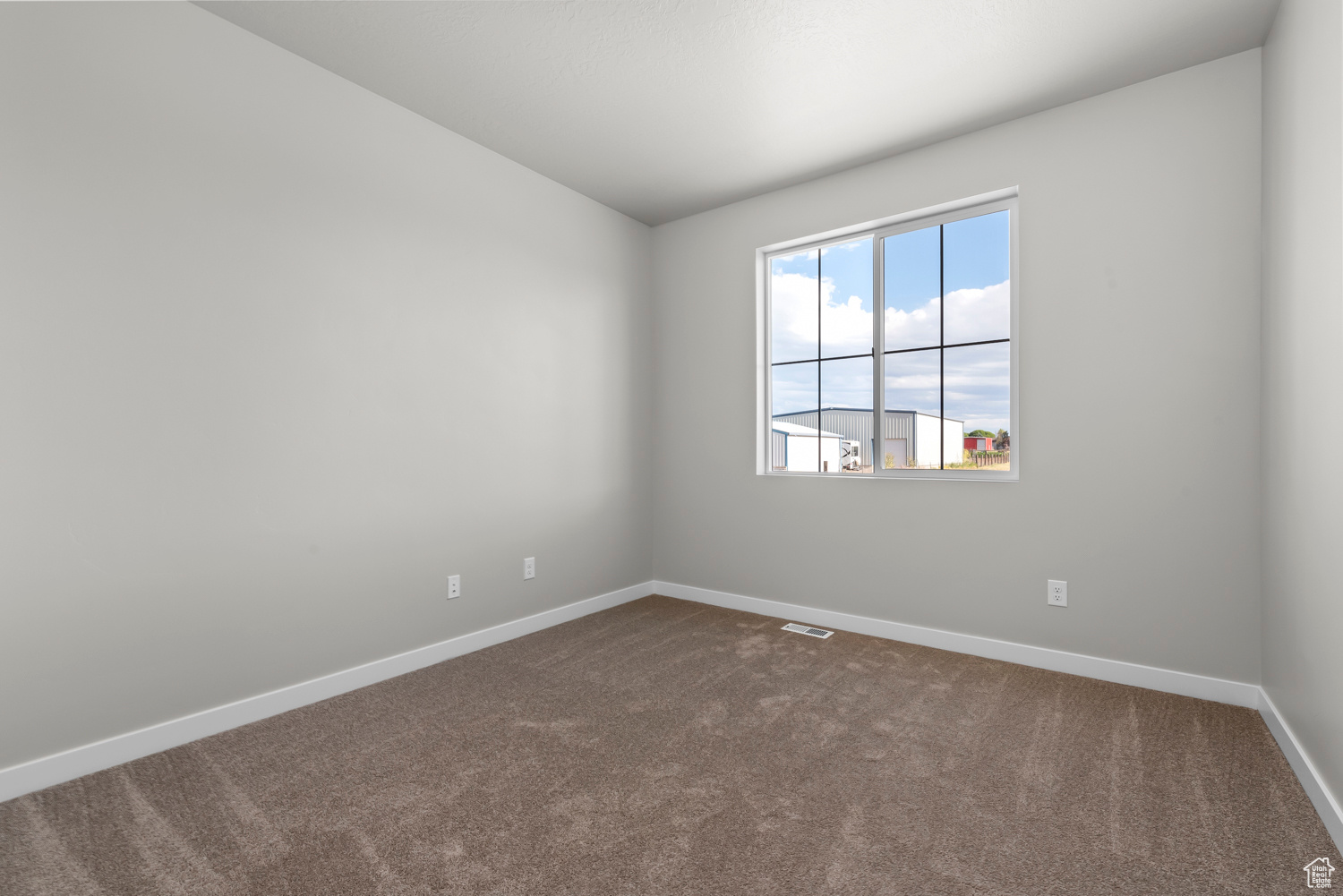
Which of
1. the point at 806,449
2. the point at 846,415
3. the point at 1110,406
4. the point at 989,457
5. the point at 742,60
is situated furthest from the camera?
the point at 806,449

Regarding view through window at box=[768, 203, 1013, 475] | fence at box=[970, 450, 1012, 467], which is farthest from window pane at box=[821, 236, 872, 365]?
fence at box=[970, 450, 1012, 467]

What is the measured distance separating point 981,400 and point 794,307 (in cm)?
129

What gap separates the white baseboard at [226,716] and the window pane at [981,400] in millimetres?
2603

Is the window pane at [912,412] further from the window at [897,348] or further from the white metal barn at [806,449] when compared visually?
the white metal barn at [806,449]

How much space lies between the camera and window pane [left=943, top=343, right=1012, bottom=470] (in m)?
3.08

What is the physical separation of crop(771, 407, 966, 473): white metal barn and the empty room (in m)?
0.03

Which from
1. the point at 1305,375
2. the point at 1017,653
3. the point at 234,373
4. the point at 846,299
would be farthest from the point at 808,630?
the point at 234,373

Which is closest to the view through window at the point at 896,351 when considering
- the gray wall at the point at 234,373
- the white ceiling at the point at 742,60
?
the white ceiling at the point at 742,60

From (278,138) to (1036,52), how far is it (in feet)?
10.2

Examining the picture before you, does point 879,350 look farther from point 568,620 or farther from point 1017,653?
point 568,620

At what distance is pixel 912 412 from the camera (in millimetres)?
3395

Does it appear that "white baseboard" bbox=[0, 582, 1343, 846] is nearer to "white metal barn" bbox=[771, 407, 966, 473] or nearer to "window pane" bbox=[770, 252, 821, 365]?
"white metal barn" bbox=[771, 407, 966, 473]

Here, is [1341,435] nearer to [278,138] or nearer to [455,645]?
[455,645]

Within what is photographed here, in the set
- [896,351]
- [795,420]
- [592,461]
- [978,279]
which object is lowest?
[592,461]
